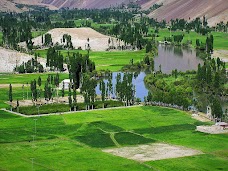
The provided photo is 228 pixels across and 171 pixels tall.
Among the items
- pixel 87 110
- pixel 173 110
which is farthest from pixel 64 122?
pixel 173 110

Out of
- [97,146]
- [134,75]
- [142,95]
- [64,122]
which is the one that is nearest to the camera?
[97,146]

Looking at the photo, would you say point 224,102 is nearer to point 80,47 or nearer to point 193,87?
point 193,87

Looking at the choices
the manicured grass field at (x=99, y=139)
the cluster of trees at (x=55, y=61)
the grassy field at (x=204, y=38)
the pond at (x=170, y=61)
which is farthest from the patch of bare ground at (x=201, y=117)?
the grassy field at (x=204, y=38)

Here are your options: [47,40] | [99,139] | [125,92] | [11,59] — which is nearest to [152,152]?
[99,139]

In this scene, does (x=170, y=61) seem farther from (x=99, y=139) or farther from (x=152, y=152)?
(x=152, y=152)

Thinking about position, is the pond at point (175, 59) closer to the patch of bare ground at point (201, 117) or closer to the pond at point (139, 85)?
the pond at point (139, 85)

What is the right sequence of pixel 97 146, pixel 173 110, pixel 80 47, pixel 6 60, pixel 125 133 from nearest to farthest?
pixel 97 146
pixel 125 133
pixel 173 110
pixel 6 60
pixel 80 47

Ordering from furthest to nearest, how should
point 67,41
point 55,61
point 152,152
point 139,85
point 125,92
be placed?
point 67,41 < point 55,61 < point 139,85 < point 125,92 < point 152,152

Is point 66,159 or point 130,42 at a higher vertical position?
point 130,42
